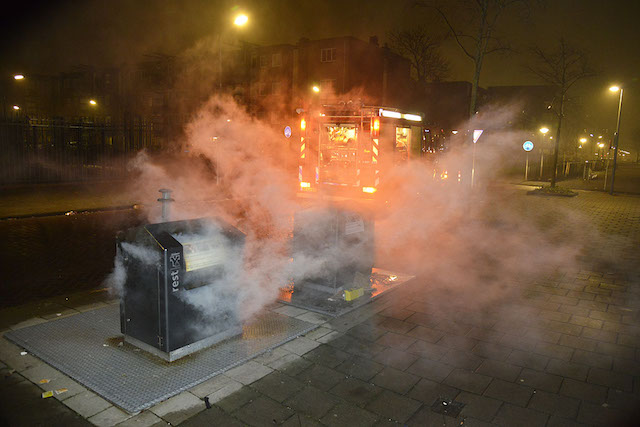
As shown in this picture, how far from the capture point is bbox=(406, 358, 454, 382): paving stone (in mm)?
3605

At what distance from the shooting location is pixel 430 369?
3.72 meters

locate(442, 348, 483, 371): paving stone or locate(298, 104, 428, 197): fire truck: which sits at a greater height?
locate(298, 104, 428, 197): fire truck

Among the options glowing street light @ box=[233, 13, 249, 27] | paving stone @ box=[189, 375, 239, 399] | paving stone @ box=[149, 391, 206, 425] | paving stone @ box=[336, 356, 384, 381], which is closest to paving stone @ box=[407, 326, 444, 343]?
paving stone @ box=[336, 356, 384, 381]

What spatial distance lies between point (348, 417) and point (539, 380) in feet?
5.52

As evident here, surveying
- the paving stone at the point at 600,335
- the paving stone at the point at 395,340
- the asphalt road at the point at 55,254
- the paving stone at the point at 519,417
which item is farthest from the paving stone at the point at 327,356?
the asphalt road at the point at 55,254

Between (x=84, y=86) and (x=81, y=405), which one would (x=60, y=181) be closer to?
(x=81, y=405)

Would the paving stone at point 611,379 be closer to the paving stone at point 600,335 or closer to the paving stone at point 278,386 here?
the paving stone at point 600,335

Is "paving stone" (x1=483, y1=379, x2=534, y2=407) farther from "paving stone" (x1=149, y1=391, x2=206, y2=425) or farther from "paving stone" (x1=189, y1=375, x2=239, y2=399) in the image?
"paving stone" (x1=149, y1=391, x2=206, y2=425)

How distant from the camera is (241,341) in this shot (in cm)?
410

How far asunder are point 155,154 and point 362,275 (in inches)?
620

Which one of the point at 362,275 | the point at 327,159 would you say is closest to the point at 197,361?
the point at 362,275

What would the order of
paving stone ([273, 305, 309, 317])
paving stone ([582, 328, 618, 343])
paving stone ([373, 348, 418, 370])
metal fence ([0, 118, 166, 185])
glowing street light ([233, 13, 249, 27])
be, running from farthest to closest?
1. metal fence ([0, 118, 166, 185])
2. glowing street light ([233, 13, 249, 27])
3. paving stone ([273, 305, 309, 317])
4. paving stone ([582, 328, 618, 343])
5. paving stone ([373, 348, 418, 370])

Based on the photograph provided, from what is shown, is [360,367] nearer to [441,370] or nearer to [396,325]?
[441,370]

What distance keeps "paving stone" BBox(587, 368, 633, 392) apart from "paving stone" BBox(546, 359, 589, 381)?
0.05 metres
